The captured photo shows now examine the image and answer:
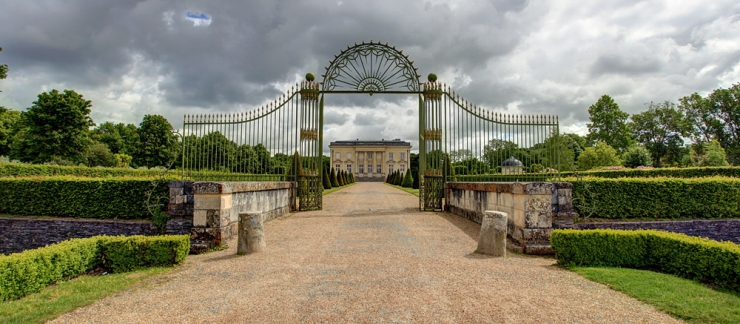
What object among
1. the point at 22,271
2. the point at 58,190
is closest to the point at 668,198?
the point at 22,271

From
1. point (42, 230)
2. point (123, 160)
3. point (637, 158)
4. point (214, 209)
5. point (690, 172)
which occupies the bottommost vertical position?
point (42, 230)

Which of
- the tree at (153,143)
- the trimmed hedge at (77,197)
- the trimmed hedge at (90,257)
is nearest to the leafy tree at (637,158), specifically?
the trimmed hedge at (77,197)

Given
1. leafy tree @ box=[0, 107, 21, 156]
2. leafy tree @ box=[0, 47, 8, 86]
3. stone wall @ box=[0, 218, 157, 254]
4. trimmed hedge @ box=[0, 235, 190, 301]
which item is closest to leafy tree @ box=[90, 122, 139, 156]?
leafy tree @ box=[0, 107, 21, 156]

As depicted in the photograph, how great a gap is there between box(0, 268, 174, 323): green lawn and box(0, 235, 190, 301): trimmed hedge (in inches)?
5.5

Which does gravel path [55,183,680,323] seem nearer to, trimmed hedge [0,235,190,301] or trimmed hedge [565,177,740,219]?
trimmed hedge [0,235,190,301]

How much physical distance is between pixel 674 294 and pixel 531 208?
241cm

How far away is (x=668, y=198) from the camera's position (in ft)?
29.2

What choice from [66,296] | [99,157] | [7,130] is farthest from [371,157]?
[66,296]

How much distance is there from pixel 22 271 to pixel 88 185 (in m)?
6.51

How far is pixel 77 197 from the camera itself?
32.6 feet

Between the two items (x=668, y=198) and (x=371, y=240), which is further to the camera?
(x=668, y=198)

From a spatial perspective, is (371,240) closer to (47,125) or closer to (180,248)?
(180,248)

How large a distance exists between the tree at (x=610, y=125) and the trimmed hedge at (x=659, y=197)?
36098 millimetres

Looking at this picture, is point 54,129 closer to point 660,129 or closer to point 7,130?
point 7,130
